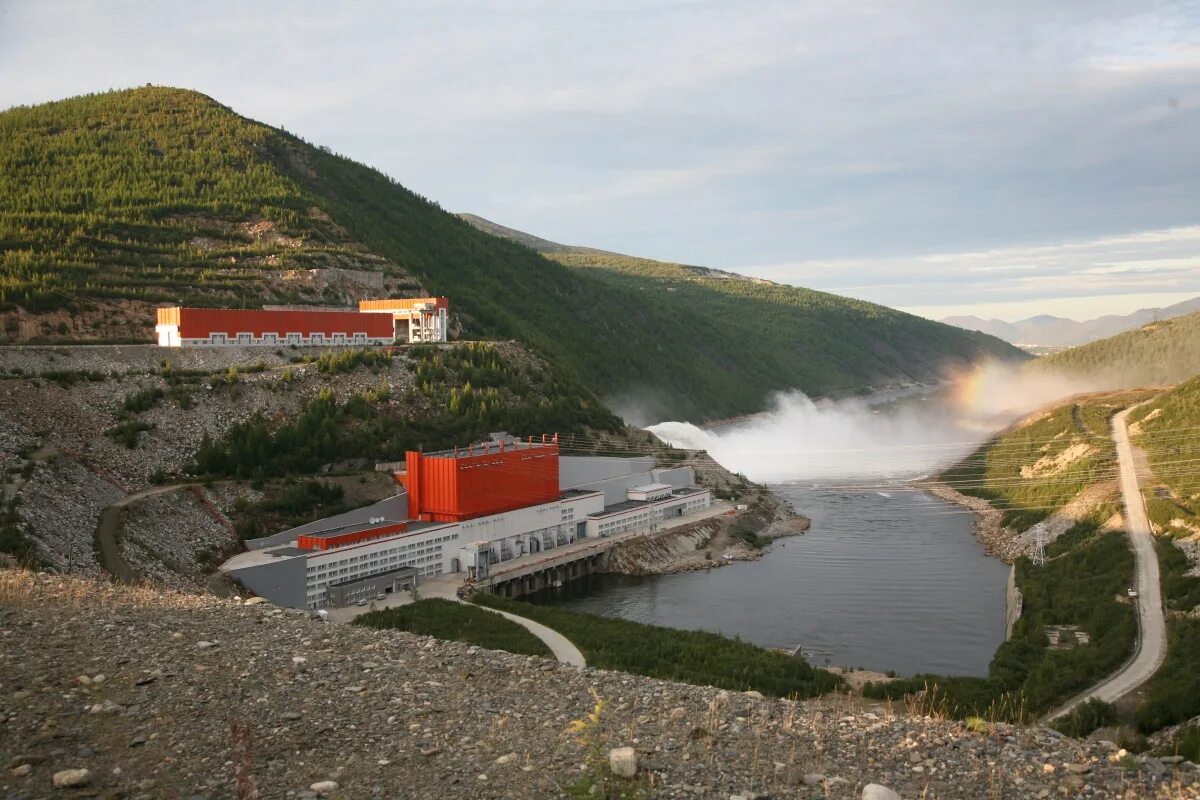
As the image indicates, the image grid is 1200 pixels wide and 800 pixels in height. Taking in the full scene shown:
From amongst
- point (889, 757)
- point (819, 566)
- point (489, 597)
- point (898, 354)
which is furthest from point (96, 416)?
point (898, 354)

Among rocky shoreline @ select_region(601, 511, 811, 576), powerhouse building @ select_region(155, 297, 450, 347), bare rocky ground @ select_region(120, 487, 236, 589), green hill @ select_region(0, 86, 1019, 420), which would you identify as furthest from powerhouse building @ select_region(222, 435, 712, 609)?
green hill @ select_region(0, 86, 1019, 420)

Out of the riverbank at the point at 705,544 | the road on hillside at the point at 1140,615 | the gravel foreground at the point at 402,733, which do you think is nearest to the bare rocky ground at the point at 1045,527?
the road on hillside at the point at 1140,615

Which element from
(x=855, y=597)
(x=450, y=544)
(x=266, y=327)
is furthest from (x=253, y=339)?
(x=855, y=597)

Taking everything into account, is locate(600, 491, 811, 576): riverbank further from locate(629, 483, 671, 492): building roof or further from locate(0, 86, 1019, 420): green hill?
locate(0, 86, 1019, 420): green hill

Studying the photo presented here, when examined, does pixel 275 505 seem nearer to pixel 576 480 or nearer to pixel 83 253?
pixel 576 480

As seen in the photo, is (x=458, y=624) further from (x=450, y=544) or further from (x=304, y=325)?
(x=304, y=325)
